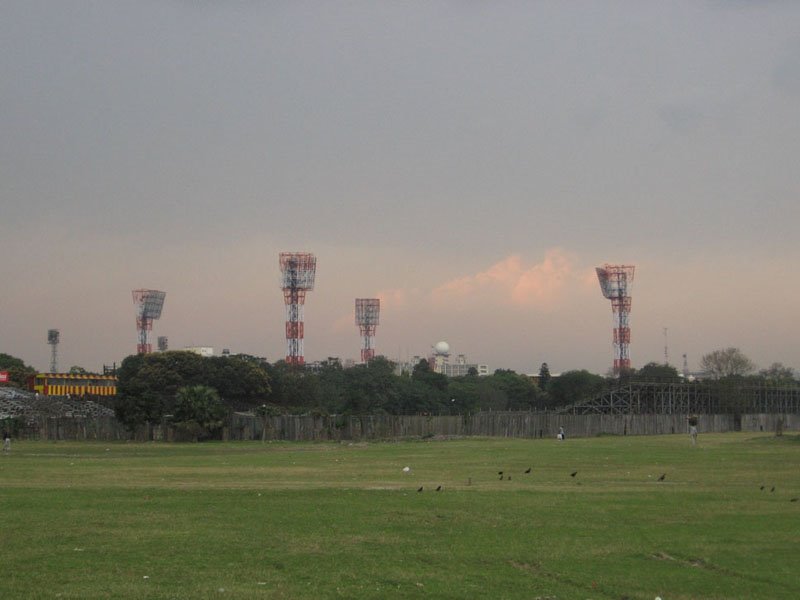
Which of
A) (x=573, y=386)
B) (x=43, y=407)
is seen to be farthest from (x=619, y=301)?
(x=43, y=407)

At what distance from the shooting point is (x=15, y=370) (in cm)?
15762

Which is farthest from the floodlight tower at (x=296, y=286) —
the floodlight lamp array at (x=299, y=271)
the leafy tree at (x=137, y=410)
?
the leafy tree at (x=137, y=410)

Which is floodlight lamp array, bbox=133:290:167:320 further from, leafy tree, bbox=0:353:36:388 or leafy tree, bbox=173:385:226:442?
leafy tree, bbox=173:385:226:442

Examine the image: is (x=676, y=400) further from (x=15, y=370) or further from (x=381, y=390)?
(x=15, y=370)

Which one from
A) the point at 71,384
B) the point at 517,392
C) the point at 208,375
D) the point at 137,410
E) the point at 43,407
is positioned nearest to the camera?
the point at 137,410

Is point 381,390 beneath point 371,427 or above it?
above

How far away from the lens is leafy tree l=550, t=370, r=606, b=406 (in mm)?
153825

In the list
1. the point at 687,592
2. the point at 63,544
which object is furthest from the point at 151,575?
the point at 687,592

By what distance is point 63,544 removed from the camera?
716 inches

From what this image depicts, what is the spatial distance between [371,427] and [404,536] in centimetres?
6655

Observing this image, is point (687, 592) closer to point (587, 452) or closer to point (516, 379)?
Result: point (587, 452)

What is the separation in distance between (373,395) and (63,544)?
4185 inches

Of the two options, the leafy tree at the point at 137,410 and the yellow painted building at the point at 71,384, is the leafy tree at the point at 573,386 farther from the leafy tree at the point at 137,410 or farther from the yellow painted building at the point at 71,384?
the leafy tree at the point at 137,410

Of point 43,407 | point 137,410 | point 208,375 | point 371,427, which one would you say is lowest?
→ point 371,427
